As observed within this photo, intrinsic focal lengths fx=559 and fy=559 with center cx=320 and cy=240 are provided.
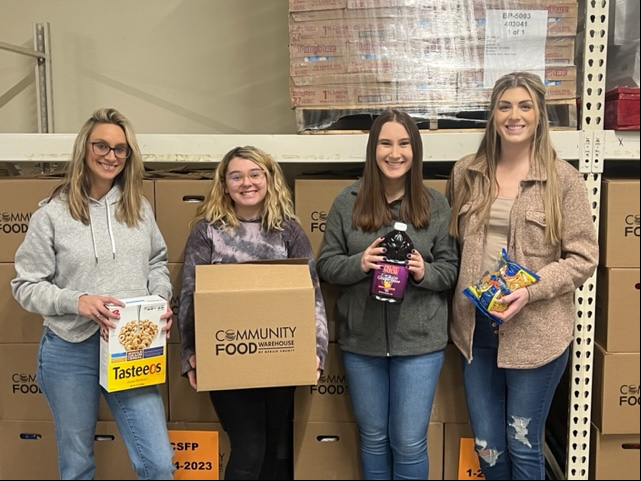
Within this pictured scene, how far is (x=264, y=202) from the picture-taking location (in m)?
1.54

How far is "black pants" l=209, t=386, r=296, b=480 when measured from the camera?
1.44m

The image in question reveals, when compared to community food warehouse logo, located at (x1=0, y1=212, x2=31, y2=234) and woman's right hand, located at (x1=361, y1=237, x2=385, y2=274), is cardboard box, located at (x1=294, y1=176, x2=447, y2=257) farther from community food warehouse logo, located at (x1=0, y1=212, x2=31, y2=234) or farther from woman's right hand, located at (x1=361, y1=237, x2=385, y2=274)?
community food warehouse logo, located at (x1=0, y1=212, x2=31, y2=234)

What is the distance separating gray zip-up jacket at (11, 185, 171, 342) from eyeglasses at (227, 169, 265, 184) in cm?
28

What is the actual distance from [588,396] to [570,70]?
98 centimetres

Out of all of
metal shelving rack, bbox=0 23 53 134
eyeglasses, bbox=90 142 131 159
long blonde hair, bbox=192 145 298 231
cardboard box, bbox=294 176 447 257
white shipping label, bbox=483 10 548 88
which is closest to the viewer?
eyeglasses, bbox=90 142 131 159

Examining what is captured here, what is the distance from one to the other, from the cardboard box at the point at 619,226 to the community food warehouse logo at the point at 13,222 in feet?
5.66

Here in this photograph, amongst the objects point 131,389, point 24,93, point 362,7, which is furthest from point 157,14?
point 131,389

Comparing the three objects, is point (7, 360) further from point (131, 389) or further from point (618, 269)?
point (618, 269)

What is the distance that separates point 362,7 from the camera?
1.62 m

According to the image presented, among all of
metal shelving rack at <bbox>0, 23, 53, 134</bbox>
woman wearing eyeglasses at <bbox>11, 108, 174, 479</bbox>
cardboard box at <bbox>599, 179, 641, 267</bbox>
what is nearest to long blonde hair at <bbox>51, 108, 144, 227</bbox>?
woman wearing eyeglasses at <bbox>11, 108, 174, 479</bbox>

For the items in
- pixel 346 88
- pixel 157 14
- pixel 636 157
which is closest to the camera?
pixel 636 157

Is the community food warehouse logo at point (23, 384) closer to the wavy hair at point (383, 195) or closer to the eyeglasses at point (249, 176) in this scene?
the eyeglasses at point (249, 176)

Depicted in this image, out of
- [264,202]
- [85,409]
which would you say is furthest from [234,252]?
[85,409]

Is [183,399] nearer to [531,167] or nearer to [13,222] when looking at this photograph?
[13,222]
